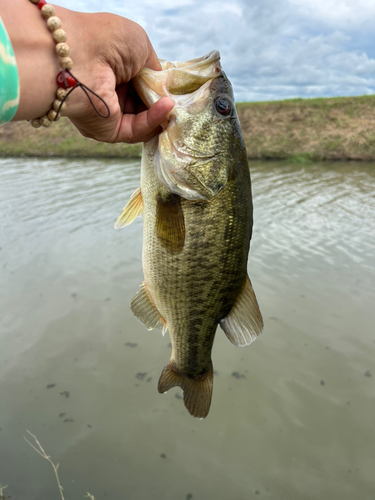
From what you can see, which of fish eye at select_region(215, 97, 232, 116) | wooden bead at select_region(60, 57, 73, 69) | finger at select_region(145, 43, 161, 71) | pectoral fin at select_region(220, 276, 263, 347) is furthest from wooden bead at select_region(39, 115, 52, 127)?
pectoral fin at select_region(220, 276, 263, 347)

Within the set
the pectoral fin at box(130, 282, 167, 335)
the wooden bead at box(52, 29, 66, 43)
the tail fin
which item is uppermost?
the wooden bead at box(52, 29, 66, 43)

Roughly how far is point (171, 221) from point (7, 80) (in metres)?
0.95

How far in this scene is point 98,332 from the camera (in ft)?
14.1

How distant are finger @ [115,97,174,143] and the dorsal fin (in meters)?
0.34

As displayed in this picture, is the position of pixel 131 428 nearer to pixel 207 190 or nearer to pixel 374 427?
pixel 374 427

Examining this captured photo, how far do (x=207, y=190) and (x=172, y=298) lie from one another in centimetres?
69

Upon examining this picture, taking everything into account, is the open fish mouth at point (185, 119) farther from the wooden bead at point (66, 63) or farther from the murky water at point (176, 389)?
the murky water at point (176, 389)

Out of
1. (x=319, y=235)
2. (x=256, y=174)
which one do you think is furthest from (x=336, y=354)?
(x=256, y=174)

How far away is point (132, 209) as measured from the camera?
219cm

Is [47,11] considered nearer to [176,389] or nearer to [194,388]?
[194,388]

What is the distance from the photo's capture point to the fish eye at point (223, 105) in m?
1.81

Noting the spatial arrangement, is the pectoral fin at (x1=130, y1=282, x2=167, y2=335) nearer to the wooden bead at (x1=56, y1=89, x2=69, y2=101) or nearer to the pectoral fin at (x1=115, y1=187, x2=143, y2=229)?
the pectoral fin at (x1=115, y1=187, x2=143, y2=229)

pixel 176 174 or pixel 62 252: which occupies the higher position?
pixel 176 174

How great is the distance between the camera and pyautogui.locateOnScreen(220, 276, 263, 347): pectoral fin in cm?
206
